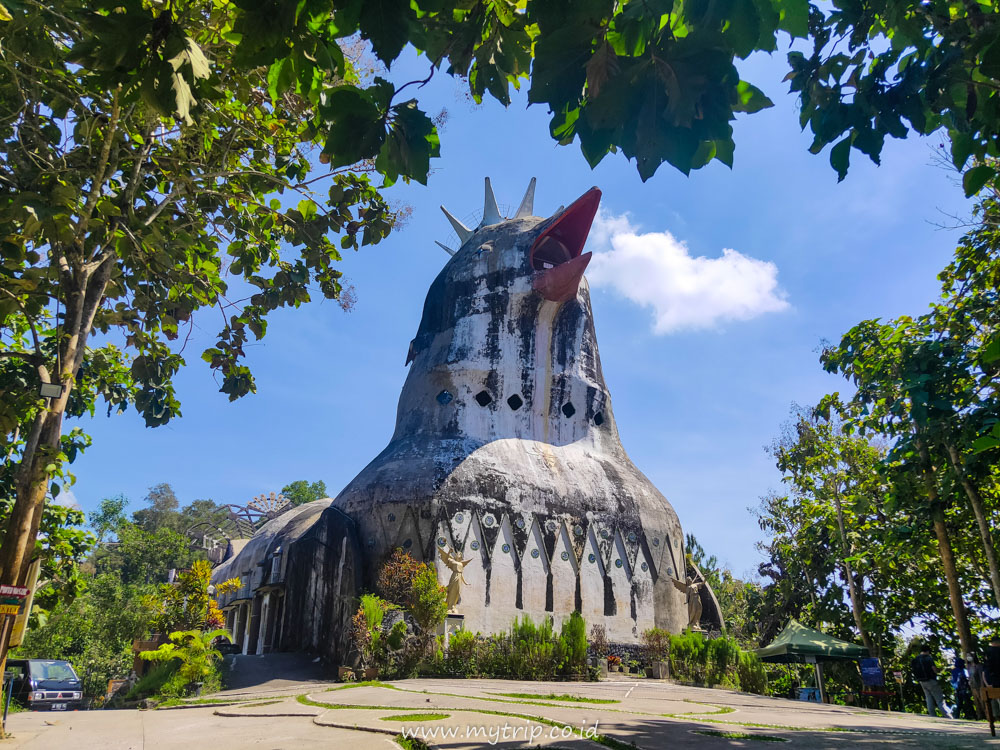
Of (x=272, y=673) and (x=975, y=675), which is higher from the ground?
(x=975, y=675)

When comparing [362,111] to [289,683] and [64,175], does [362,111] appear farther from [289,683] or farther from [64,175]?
[289,683]

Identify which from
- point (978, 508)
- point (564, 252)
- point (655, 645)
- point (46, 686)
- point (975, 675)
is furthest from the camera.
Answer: point (564, 252)

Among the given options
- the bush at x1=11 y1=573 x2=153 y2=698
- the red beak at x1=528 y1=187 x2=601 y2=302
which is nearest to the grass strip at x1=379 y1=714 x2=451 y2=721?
the red beak at x1=528 y1=187 x2=601 y2=302

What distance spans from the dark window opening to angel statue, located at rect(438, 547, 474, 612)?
28.6 feet

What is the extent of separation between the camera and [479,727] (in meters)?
3.90

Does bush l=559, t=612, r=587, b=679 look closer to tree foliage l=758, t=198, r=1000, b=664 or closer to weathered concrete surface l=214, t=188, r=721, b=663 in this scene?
weathered concrete surface l=214, t=188, r=721, b=663

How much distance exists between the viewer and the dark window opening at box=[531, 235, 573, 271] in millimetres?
18656

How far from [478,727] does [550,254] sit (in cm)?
1605

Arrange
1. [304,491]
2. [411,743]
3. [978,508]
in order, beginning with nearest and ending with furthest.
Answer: [411,743], [978,508], [304,491]

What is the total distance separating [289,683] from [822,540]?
49.5 ft

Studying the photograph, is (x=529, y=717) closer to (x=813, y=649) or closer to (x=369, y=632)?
(x=369, y=632)

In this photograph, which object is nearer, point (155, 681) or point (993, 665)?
point (993, 665)

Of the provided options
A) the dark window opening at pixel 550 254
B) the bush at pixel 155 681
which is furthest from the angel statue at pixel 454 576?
the dark window opening at pixel 550 254

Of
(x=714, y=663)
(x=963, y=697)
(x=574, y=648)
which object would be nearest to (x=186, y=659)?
(x=574, y=648)
